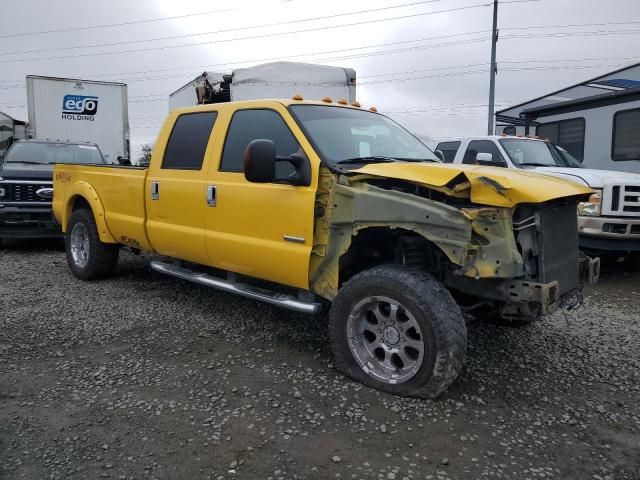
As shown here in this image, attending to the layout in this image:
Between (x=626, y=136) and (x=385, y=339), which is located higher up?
(x=626, y=136)

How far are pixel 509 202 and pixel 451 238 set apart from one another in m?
0.40

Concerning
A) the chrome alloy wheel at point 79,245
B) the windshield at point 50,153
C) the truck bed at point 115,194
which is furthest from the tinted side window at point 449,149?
the windshield at point 50,153

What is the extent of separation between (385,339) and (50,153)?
8650mm

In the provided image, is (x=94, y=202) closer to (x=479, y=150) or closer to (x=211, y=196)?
(x=211, y=196)

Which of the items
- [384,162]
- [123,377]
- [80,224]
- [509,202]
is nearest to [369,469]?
[509,202]

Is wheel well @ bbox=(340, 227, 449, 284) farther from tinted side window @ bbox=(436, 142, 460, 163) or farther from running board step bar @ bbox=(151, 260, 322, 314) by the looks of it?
tinted side window @ bbox=(436, 142, 460, 163)

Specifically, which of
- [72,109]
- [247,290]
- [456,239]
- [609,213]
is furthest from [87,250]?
[72,109]

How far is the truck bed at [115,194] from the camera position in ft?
18.0

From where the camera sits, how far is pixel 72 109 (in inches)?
591

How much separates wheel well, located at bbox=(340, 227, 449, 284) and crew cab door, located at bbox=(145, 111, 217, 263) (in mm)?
1418

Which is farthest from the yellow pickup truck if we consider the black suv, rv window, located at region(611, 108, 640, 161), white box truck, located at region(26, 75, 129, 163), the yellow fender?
white box truck, located at region(26, 75, 129, 163)

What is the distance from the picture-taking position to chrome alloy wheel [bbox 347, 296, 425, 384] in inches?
137

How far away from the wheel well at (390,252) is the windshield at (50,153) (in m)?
7.75

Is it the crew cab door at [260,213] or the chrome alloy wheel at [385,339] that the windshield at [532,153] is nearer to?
the crew cab door at [260,213]
